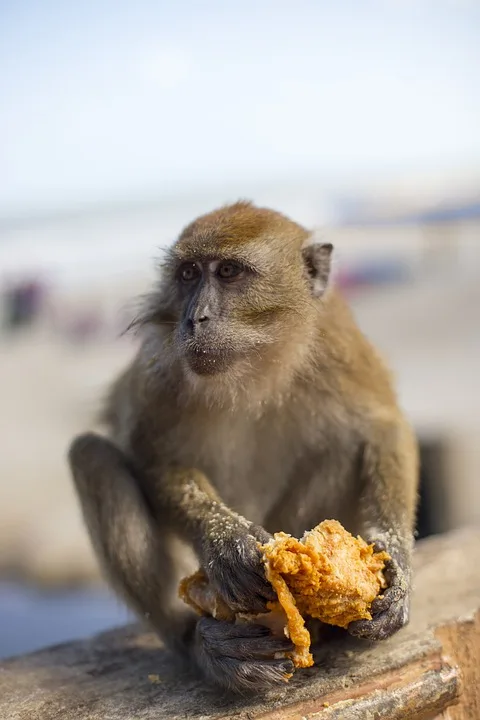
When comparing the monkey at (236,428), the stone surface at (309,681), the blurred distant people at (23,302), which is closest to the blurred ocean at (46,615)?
the stone surface at (309,681)

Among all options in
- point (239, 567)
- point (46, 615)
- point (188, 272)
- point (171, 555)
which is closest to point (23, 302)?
point (46, 615)

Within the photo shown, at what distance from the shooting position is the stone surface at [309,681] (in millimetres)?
2902

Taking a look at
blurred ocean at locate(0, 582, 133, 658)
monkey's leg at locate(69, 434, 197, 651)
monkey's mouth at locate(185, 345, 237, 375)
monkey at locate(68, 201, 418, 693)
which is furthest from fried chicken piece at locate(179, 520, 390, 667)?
blurred ocean at locate(0, 582, 133, 658)

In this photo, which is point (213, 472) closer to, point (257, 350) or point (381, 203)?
point (257, 350)

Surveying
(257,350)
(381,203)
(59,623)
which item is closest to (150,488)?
(257,350)

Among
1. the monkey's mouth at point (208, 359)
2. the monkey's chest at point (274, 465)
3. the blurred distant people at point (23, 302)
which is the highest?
the blurred distant people at point (23, 302)

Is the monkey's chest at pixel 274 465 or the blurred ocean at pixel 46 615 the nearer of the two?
the monkey's chest at pixel 274 465

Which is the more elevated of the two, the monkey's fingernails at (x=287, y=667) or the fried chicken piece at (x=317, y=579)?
the fried chicken piece at (x=317, y=579)

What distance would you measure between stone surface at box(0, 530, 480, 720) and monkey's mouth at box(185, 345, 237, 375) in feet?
3.84

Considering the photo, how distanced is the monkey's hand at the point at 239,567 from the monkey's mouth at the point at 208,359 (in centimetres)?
58

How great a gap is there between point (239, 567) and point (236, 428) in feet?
2.55

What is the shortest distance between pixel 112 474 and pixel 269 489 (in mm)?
689

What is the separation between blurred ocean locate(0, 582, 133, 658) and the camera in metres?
6.69

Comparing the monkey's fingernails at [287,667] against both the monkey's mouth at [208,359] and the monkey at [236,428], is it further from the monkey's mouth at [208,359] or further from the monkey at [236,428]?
the monkey's mouth at [208,359]
